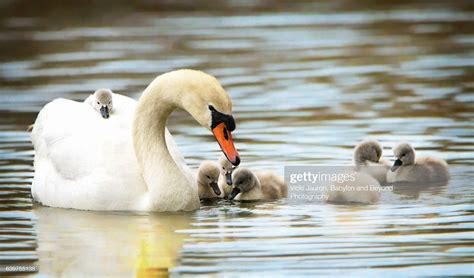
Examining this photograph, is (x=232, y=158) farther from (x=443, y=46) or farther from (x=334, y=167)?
(x=443, y=46)

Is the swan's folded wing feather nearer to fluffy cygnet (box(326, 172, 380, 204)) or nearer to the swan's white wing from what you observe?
the swan's white wing

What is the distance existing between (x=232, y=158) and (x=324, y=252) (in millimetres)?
1598

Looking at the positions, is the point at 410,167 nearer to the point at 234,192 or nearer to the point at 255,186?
the point at 255,186

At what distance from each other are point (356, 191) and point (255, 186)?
89 cm

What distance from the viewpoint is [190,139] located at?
1535cm

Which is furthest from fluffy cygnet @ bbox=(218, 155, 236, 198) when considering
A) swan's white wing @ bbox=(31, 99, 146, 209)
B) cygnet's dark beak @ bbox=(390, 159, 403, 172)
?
cygnet's dark beak @ bbox=(390, 159, 403, 172)

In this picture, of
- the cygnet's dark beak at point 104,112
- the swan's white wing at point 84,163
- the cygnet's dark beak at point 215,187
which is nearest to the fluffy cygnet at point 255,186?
the cygnet's dark beak at point 215,187

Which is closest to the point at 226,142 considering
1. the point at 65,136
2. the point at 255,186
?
the point at 255,186

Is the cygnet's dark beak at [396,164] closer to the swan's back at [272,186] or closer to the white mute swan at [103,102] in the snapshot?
the swan's back at [272,186]

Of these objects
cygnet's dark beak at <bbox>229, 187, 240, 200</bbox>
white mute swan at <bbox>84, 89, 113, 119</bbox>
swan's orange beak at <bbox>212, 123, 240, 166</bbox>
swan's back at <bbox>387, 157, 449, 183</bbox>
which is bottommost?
cygnet's dark beak at <bbox>229, 187, 240, 200</bbox>

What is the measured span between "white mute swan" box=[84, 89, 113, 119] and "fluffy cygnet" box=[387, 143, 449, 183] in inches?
99.6

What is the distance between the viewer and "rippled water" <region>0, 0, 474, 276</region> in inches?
405

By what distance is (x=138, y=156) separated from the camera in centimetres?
1218

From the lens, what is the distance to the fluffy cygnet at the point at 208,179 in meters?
12.8
